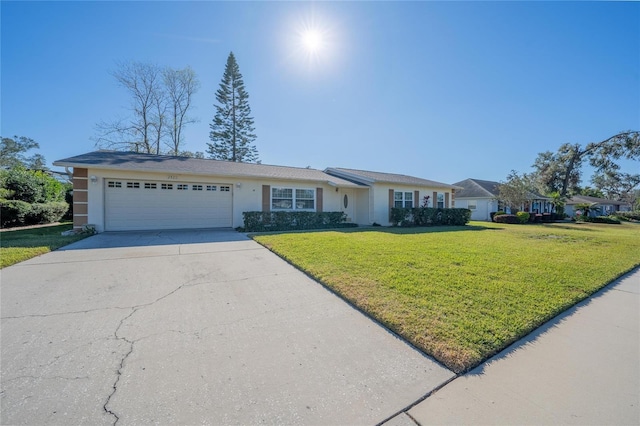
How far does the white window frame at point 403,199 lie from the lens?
16.2m

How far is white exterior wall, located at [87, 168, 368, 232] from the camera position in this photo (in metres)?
9.95

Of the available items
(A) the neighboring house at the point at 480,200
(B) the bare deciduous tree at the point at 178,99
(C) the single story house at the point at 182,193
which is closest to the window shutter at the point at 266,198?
(C) the single story house at the point at 182,193

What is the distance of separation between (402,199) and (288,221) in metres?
8.28

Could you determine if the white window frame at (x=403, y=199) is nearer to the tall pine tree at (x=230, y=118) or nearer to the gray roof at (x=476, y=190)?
the gray roof at (x=476, y=190)

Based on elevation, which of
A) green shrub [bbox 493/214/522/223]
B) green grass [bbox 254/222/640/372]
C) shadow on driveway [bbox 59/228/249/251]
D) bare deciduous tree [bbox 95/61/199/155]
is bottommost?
green grass [bbox 254/222/640/372]

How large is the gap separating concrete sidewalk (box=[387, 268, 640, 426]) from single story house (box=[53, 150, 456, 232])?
11248 mm

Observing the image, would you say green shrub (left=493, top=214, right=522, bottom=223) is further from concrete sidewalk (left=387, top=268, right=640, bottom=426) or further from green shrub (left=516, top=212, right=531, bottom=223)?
concrete sidewalk (left=387, top=268, right=640, bottom=426)

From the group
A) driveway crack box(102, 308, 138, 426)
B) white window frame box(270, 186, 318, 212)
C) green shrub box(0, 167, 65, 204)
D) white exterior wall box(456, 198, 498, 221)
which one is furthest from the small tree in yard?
green shrub box(0, 167, 65, 204)

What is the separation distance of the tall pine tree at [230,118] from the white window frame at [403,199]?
1918cm

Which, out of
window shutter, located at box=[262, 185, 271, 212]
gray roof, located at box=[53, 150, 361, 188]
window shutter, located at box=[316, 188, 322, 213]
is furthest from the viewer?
window shutter, located at box=[316, 188, 322, 213]

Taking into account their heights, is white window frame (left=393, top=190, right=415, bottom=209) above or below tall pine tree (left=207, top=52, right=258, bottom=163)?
below

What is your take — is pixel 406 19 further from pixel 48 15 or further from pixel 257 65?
pixel 48 15

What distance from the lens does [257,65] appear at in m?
13.3

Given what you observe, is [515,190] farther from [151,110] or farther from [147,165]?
[151,110]
